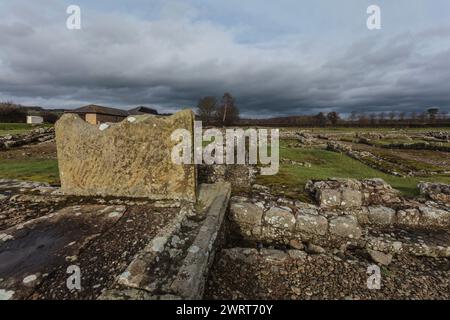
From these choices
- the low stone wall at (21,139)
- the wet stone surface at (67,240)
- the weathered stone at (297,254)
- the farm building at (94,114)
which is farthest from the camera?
the farm building at (94,114)

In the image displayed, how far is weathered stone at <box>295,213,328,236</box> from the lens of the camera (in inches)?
176

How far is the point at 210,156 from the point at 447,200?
5.95 metres

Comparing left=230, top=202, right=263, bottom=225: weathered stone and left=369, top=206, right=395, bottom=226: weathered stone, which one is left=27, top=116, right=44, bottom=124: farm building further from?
left=369, top=206, right=395, bottom=226: weathered stone

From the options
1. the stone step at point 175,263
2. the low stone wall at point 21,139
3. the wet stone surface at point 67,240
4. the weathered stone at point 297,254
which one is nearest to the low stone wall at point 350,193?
the weathered stone at point 297,254

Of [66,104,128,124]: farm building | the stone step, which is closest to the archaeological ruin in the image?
the stone step

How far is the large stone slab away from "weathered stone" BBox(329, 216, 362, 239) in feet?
8.92

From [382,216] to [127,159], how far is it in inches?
211

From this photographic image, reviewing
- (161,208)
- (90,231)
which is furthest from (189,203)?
(90,231)

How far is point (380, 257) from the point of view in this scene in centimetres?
411

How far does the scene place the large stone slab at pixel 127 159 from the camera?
14.8 ft

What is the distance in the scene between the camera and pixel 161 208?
170 inches

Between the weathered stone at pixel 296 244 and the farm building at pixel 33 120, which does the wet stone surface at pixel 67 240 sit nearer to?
the weathered stone at pixel 296 244

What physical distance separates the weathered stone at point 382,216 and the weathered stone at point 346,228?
2.84 ft

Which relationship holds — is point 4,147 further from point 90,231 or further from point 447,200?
point 447,200
